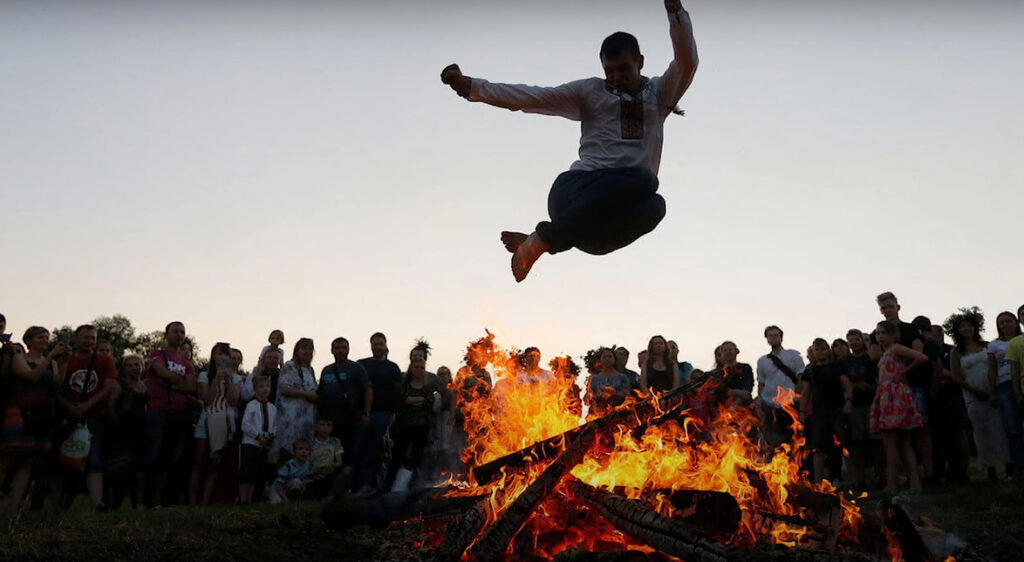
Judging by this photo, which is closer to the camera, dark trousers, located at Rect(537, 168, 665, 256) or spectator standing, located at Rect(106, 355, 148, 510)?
dark trousers, located at Rect(537, 168, 665, 256)

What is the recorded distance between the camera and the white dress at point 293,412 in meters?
10.0

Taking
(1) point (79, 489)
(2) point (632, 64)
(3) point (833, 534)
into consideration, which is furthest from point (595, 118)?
(1) point (79, 489)

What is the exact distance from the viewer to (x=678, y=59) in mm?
5840

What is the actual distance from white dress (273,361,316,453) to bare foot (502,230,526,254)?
173 inches

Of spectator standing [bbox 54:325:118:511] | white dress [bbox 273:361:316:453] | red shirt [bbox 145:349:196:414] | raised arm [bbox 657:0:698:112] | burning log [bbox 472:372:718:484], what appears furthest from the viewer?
white dress [bbox 273:361:316:453]

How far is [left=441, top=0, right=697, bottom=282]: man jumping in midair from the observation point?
5.94m

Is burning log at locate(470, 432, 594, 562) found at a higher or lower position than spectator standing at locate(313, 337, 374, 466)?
lower

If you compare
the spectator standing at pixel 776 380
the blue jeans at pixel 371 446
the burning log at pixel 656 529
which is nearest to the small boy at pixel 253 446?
the blue jeans at pixel 371 446

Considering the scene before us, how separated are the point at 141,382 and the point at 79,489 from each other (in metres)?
1.29

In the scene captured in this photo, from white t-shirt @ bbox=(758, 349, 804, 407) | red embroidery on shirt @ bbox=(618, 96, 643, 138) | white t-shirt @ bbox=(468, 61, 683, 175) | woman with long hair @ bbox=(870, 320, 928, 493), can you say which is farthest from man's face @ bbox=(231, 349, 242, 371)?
woman with long hair @ bbox=(870, 320, 928, 493)

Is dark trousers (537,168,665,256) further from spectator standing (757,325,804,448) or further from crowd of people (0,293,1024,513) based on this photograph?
spectator standing (757,325,804,448)

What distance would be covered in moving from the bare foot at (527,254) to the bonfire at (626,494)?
887mm

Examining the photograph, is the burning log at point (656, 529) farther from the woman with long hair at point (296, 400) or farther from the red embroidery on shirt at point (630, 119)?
the woman with long hair at point (296, 400)

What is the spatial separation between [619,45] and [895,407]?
5.36 meters
